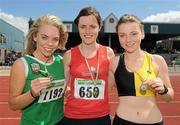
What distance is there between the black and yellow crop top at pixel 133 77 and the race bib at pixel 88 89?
0.57 ft

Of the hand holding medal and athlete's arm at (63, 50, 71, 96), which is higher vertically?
athlete's arm at (63, 50, 71, 96)

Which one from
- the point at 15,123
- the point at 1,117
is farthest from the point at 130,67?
the point at 1,117

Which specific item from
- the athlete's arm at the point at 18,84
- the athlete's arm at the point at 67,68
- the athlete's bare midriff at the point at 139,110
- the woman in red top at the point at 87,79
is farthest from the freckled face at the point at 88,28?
the athlete's arm at the point at 18,84

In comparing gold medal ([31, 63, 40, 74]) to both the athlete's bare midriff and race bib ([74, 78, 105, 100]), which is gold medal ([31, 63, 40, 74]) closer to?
race bib ([74, 78, 105, 100])

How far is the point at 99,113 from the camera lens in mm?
3473

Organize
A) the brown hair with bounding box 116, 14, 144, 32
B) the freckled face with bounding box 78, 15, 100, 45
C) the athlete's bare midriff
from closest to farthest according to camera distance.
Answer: the athlete's bare midriff, the brown hair with bounding box 116, 14, 144, 32, the freckled face with bounding box 78, 15, 100, 45

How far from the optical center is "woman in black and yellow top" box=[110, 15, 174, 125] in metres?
3.32

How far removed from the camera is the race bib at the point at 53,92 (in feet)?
10.3

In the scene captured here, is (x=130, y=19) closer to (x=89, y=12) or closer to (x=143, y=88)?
(x=89, y=12)

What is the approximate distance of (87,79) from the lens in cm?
352

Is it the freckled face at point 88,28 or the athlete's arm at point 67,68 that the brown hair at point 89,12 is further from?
the athlete's arm at point 67,68

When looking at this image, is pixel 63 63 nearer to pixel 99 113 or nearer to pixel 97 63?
pixel 97 63

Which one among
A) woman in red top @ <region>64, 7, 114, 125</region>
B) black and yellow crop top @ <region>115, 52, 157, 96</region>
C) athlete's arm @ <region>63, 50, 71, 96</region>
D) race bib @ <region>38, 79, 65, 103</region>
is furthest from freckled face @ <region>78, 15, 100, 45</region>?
race bib @ <region>38, 79, 65, 103</region>

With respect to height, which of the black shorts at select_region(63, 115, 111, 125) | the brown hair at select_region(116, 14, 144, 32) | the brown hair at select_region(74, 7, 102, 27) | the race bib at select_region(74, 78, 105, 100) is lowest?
the black shorts at select_region(63, 115, 111, 125)
